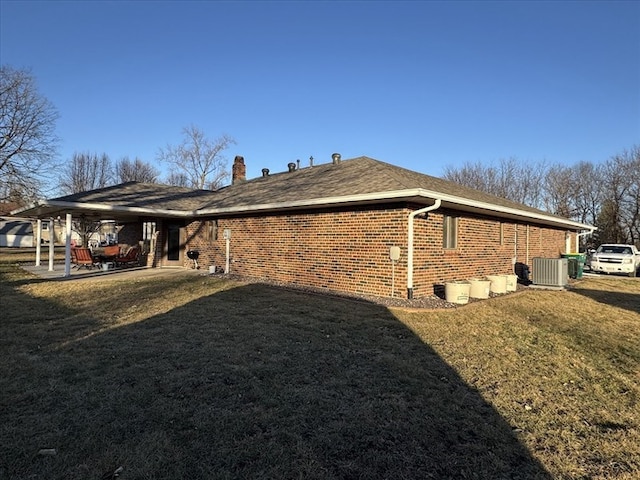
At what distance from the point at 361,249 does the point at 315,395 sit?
6.29 m

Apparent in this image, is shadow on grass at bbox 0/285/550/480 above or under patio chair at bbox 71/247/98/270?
under

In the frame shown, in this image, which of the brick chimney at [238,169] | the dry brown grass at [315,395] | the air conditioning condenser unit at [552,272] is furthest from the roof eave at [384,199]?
the brick chimney at [238,169]

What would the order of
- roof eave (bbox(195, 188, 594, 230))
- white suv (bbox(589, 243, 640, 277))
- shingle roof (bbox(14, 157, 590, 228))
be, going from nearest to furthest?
roof eave (bbox(195, 188, 594, 230)) < shingle roof (bbox(14, 157, 590, 228)) < white suv (bbox(589, 243, 640, 277))

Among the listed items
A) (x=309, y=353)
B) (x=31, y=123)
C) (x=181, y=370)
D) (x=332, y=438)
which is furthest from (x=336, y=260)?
(x=31, y=123)

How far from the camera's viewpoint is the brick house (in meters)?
9.30

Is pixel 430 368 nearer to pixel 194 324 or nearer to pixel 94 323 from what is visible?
pixel 194 324

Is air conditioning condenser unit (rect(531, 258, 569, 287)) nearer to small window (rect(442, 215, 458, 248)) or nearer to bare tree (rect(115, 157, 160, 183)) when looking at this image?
small window (rect(442, 215, 458, 248))

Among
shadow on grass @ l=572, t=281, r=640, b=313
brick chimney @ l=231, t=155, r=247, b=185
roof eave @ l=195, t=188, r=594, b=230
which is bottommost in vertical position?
shadow on grass @ l=572, t=281, r=640, b=313

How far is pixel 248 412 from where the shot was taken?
11.1 feet

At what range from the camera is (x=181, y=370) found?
4352 millimetres

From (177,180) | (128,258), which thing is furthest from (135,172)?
(128,258)

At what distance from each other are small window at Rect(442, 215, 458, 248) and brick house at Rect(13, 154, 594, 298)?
28 mm

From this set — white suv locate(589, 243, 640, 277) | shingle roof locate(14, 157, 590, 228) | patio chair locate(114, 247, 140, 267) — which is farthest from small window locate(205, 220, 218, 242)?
white suv locate(589, 243, 640, 277)

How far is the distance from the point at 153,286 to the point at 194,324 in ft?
16.4
